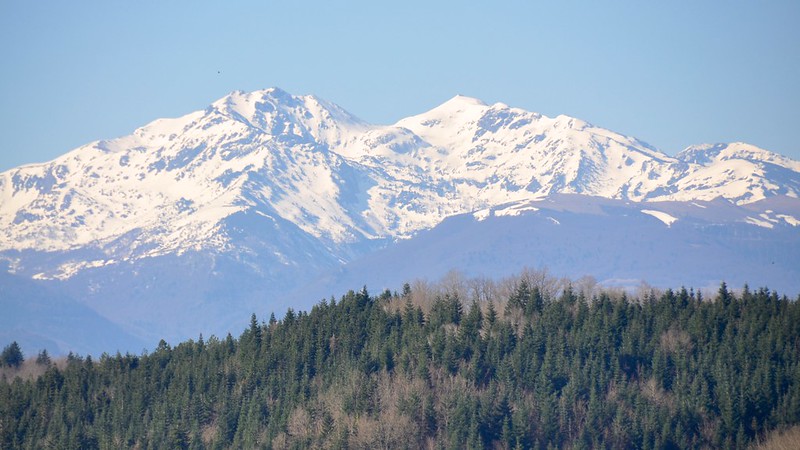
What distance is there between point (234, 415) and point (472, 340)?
25775 mm

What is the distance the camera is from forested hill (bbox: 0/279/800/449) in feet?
444

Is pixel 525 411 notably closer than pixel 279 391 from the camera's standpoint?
Yes

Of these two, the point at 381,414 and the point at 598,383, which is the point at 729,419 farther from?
the point at 381,414

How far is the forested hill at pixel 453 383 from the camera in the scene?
135250mm

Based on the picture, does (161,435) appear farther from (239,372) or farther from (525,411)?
(525,411)

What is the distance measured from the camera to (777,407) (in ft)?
439

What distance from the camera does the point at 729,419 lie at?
133 metres

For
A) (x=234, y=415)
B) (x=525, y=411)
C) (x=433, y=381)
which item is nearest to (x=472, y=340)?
(x=433, y=381)

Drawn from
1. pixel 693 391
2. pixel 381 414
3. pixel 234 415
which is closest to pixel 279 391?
pixel 234 415

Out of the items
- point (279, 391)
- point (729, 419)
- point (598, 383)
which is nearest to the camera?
point (729, 419)

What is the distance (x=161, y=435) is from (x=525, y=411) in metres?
38.0

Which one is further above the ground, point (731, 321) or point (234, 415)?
point (731, 321)

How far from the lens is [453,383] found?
475 feet

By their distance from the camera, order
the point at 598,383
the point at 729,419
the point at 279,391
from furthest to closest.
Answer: the point at 279,391 → the point at 598,383 → the point at 729,419
